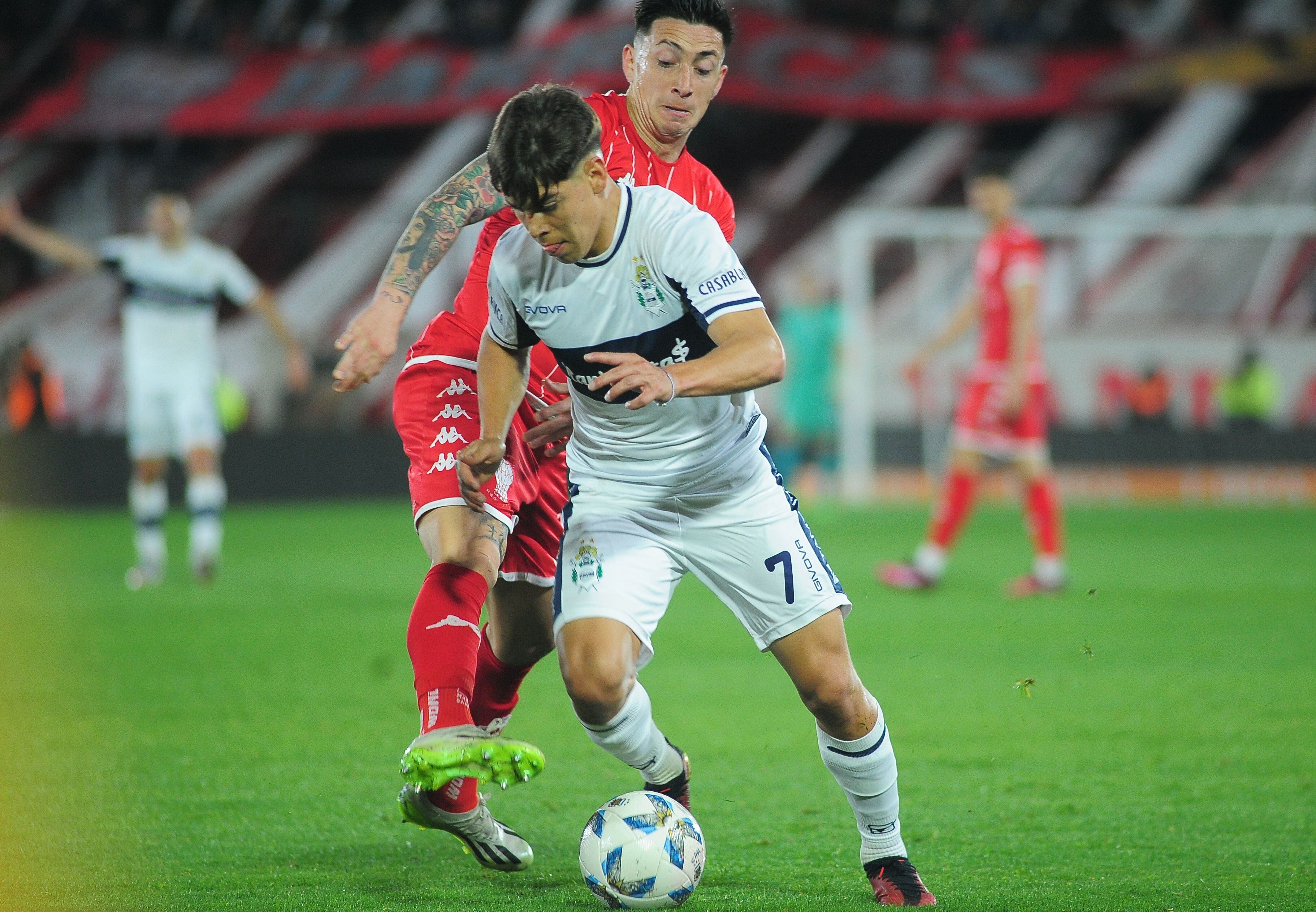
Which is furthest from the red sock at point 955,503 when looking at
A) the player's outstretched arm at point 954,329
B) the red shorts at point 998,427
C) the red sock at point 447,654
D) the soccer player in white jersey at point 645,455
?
the red sock at point 447,654

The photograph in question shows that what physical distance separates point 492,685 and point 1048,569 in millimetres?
5262

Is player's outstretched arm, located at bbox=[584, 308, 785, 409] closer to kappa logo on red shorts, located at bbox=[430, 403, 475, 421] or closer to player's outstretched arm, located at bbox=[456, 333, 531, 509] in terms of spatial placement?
player's outstretched arm, located at bbox=[456, 333, 531, 509]

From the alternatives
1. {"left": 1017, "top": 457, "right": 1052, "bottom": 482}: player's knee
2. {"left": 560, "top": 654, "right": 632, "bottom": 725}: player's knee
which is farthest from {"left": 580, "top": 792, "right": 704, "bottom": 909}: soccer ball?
{"left": 1017, "top": 457, "right": 1052, "bottom": 482}: player's knee

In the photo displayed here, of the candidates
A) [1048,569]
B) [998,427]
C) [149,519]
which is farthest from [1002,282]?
[149,519]

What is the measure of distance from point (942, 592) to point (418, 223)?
5.85 metres

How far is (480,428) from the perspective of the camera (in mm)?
3732

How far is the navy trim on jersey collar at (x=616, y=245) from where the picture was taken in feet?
10.2

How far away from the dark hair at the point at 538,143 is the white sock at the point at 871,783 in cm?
130

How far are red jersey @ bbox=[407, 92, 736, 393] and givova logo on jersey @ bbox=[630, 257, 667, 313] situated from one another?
24.3 inches

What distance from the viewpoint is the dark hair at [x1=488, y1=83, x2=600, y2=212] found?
290cm

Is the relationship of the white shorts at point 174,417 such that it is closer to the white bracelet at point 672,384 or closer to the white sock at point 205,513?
the white sock at point 205,513

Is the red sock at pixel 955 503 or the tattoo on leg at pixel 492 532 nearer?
the tattoo on leg at pixel 492 532

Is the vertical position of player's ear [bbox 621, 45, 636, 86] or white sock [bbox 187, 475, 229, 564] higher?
player's ear [bbox 621, 45, 636, 86]

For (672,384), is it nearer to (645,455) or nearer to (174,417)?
(645,455)
